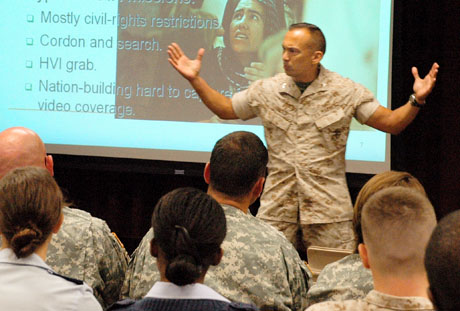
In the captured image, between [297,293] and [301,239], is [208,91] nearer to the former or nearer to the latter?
[301,239]

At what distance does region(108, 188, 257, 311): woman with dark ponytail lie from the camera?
4.75 feet

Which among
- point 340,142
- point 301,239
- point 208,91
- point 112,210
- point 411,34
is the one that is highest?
point 411,34

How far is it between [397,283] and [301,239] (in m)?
2.33

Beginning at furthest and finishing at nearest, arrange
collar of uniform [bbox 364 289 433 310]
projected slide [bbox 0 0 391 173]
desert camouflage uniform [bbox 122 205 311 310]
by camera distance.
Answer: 1. projected slide [bbox 0 0 391 173]
2. desert camouflage uniform [bbox 122 205 311 310]
3. collar of uniform [bbox 364 289 433 310]

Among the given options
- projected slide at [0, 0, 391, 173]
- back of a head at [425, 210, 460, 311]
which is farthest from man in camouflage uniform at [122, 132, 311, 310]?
projected slide at [0, 0, 391, 173]

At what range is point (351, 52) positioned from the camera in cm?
445

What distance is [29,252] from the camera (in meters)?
1.64

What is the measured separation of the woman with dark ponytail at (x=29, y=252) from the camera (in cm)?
160

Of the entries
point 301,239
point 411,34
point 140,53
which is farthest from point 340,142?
point 140,53

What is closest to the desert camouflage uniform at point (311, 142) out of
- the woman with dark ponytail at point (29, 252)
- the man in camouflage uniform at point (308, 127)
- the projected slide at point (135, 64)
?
the man in camouflage uniform at point (308, 127)

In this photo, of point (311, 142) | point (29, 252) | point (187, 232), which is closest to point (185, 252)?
→ point (187, 232)

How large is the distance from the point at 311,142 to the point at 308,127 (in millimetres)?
81

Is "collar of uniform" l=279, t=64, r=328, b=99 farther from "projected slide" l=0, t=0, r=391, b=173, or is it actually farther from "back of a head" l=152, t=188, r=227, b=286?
"back of a head" l=152, t=188, r=227, b=286

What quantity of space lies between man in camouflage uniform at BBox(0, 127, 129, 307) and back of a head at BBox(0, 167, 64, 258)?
0.53m
